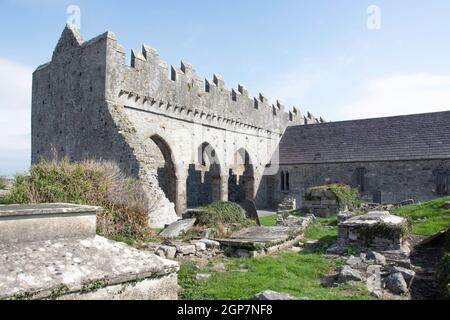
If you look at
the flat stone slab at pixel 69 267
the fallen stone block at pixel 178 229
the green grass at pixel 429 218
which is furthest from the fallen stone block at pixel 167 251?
the green grass at pixel 429 218

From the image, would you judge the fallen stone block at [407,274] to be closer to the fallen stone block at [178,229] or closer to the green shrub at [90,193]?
the fallen stone block at [178,229]

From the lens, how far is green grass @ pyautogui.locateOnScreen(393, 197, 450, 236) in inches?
440

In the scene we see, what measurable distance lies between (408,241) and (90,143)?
41.9ft

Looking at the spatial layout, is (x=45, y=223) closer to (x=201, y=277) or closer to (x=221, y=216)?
(x=201, y=277)

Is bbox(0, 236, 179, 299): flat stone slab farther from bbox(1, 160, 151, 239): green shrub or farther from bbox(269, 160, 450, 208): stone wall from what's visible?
bbox(269, 160, 450, 208): stone wall

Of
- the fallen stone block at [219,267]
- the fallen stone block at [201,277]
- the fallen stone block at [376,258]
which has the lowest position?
the fallen stone block at [219,267]

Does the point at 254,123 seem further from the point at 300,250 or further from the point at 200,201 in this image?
the point at 300,250

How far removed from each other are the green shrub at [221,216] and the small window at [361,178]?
14.9 meters

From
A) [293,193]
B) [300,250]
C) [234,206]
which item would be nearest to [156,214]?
[234,206]

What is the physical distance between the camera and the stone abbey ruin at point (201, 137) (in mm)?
15633

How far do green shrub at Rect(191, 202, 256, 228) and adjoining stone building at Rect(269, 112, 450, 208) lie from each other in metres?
14.7

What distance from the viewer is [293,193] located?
2695 cm

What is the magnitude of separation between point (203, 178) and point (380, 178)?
37.8 feet

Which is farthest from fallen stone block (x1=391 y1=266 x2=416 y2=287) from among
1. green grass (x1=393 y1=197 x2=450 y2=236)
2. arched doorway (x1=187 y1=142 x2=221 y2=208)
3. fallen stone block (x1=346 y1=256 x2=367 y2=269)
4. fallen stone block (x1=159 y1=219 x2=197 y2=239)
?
arched doorway (x1=187 y1=142 x2=221 y2=208)
